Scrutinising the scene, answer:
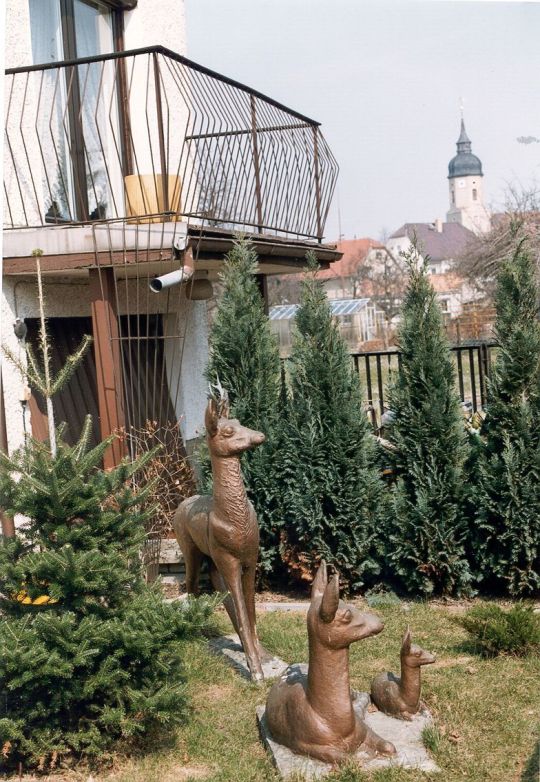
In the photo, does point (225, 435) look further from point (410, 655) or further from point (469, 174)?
point (469, 174)

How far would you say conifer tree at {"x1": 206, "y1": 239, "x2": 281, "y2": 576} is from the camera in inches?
274

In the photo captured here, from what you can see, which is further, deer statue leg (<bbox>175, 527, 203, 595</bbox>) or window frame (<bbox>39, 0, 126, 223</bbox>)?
window frame (<bbox>39, 0, 126, 223</bbox>)

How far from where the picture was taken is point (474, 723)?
440 cm

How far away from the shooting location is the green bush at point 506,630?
5.18 m

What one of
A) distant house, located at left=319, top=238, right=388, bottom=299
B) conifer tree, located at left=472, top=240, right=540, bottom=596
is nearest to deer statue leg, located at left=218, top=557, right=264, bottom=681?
conifer tree, located at left=472, top=240, right=540, bottom=596

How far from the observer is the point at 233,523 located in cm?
484

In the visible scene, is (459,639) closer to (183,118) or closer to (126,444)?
(126,444)

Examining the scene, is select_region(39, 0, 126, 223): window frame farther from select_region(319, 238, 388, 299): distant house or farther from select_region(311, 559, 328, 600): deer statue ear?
select_region(319, 238, 388, 299): distant house

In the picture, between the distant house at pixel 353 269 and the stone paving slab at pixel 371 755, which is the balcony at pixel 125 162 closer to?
the stone paving slab at pixel 371 755

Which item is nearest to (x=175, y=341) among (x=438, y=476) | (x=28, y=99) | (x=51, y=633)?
(x=28, y=99)

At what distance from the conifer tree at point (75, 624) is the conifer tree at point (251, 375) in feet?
Result: 9.22

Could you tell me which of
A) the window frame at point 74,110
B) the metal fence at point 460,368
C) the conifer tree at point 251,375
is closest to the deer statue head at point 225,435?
the conifer tree at point 251,375

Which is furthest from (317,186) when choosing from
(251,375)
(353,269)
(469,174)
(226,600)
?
(353,269)

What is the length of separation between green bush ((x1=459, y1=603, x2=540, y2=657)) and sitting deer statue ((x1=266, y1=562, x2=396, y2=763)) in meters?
1.50
